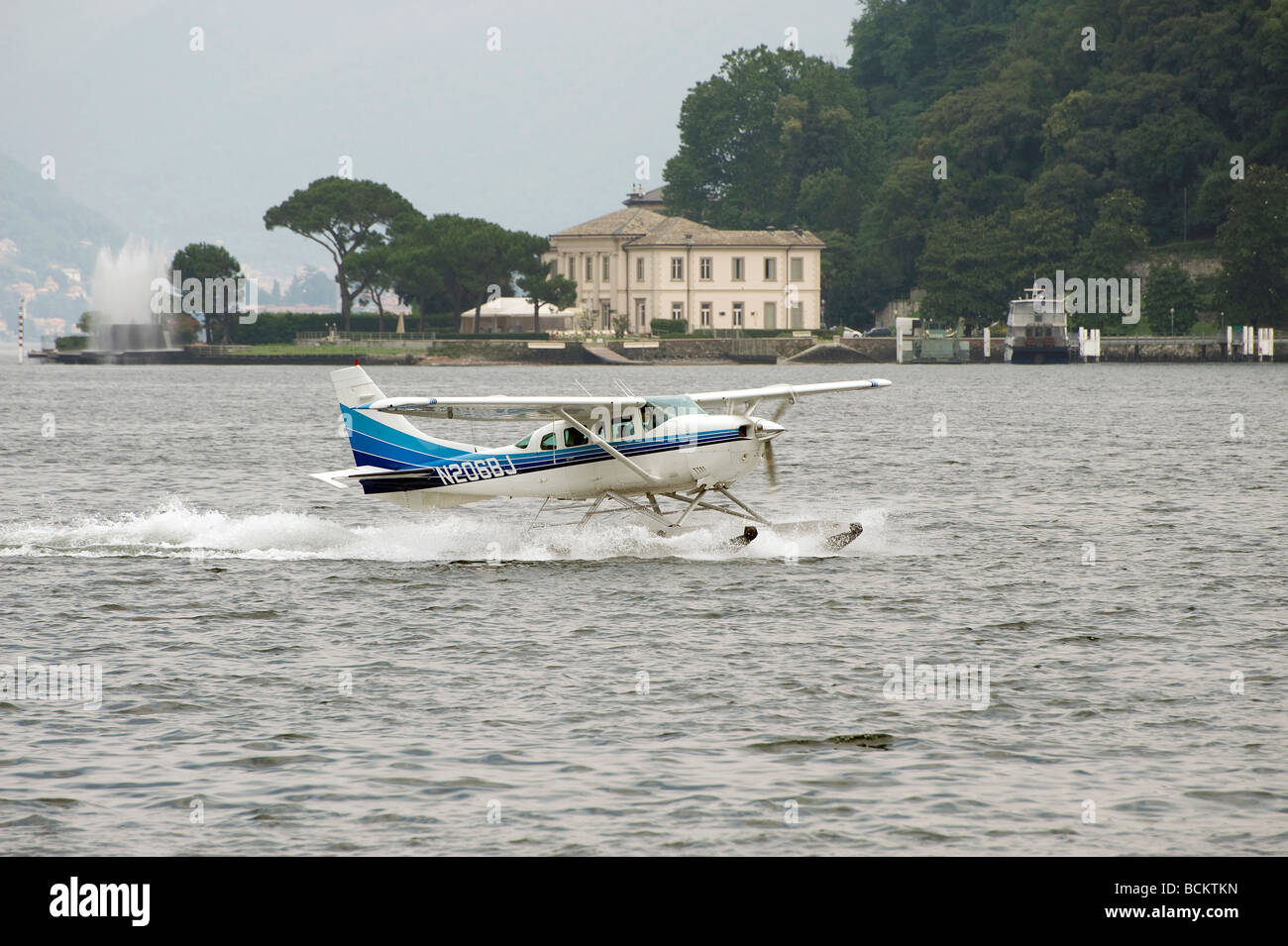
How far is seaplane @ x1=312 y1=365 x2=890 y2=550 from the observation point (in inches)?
863

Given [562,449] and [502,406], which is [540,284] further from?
[562,449]

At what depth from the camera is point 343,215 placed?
146 m

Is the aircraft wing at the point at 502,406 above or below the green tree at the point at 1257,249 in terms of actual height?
below

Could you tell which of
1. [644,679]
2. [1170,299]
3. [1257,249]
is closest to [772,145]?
[1170,299]

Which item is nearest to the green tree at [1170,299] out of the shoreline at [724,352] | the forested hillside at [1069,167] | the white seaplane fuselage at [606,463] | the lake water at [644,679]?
the forested hillside at [1069,167]

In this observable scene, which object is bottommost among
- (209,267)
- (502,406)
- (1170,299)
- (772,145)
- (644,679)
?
(644,679)

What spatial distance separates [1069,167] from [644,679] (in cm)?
11853

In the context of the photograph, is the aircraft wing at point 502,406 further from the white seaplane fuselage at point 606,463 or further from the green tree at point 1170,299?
the green tree at point 1170,299

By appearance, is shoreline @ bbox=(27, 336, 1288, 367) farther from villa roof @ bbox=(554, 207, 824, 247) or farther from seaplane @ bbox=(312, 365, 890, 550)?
seaplane @ bbox=(312, 365, 890, 550)

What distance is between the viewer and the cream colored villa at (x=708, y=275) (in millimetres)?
135000

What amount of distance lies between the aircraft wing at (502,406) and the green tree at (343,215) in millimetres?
122383

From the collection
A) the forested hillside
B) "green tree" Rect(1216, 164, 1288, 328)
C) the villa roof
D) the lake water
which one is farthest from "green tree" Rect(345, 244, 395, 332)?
the lake water

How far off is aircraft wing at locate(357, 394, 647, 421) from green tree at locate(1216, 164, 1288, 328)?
98608 mm

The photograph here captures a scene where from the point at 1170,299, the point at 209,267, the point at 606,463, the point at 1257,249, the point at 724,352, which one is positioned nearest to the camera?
the point at 606,463
